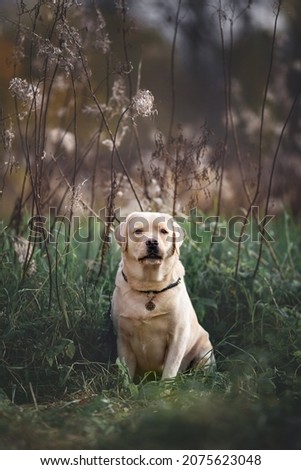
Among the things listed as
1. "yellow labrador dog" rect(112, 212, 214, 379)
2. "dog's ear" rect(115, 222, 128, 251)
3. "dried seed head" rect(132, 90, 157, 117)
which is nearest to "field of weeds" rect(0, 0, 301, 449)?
"dried seed head" rect(132, 90, 157, 117)

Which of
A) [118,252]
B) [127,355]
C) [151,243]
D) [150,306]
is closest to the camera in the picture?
[151,243]

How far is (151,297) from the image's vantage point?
4.07 meters

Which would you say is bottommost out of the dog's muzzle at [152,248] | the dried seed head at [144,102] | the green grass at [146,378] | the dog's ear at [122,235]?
the green grass at [146,378]

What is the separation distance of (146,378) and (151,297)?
0.50 metres

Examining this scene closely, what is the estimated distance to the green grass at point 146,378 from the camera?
3.01 metres

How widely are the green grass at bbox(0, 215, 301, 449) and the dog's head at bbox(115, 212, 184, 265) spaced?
42 cm

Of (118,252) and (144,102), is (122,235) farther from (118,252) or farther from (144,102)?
(118,252)

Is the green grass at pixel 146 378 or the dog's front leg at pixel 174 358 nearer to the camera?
the green grass at pixel 146 378

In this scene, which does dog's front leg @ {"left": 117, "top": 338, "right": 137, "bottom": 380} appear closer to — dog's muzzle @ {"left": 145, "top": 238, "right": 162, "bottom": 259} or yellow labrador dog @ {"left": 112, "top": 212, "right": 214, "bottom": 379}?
yellow labrador dog @ {"left": 112, "top": 212, "right": 214, "bottom": 379}

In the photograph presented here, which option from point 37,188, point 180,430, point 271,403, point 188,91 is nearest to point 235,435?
point 180,430

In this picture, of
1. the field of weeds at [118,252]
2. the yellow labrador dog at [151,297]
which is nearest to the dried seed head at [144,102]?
the field of weeds at [118,252]

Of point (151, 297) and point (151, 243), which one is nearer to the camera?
point (151, 243)

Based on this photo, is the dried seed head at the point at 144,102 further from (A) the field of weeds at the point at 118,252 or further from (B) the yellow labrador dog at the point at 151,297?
(B) the yellow labrador dog at the point at 151,297

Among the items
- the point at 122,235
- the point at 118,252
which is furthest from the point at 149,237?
the point at 118,252
